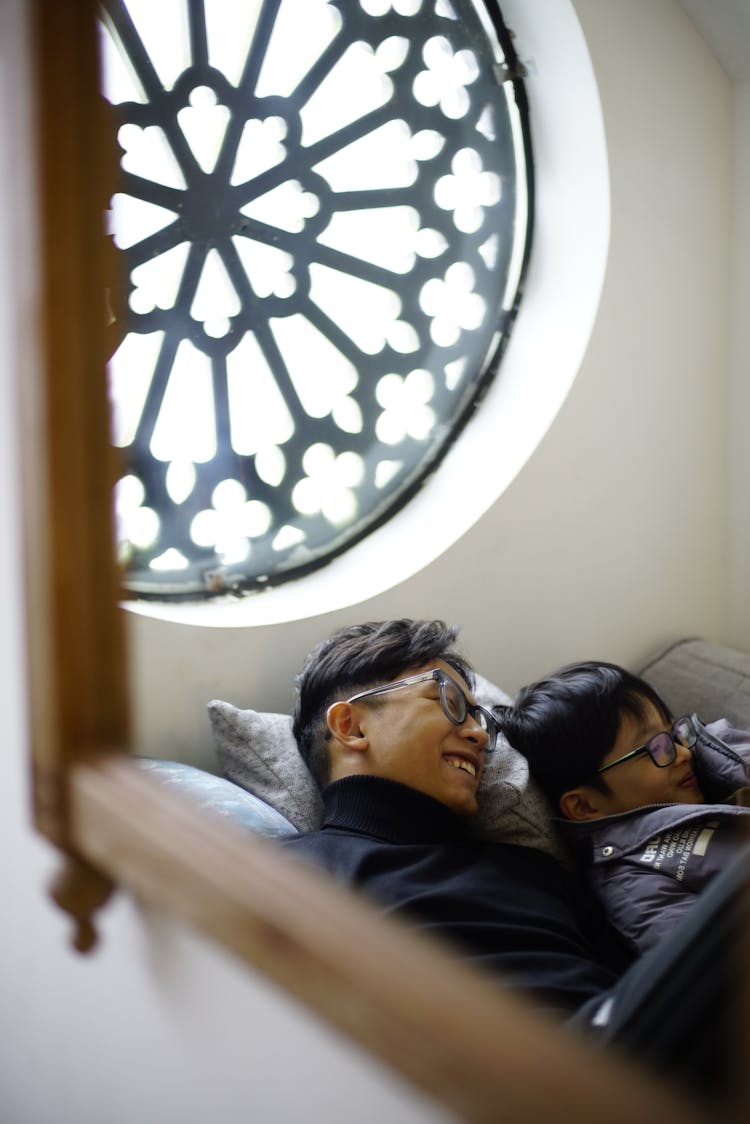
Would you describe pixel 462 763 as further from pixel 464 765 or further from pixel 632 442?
pixel 632 442

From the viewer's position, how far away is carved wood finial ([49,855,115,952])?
1181mm

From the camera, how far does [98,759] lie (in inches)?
45.3

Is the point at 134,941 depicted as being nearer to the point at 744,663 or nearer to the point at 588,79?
the point at 744,663

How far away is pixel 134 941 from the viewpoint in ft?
3.93

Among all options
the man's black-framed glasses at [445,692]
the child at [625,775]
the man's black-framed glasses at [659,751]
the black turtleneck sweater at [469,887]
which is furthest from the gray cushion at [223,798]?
the man's black-framed glasses at [659,751]

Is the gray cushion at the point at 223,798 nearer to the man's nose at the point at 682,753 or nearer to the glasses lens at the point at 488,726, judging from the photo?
the glasses lens at the point at 488,726

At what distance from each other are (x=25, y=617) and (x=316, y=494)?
1.35m

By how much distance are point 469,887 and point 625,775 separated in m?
0.46

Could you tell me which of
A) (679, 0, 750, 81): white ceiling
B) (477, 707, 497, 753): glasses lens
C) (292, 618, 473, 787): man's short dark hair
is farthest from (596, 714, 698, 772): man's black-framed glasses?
(679, 0, 750, 81): white ceiling

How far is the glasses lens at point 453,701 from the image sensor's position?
1771mm

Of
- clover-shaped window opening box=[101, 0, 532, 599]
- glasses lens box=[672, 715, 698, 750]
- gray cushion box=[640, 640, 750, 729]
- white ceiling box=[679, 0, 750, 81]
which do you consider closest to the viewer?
glasses lens box=[672, 715, 698, 750]

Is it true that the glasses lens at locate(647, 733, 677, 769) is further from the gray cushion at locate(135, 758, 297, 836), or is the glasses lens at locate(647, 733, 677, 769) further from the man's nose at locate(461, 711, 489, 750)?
the gray cushion at locate(135, 758, 297, 836)

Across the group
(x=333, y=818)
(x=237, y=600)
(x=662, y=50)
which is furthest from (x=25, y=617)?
(x=662, y=50)

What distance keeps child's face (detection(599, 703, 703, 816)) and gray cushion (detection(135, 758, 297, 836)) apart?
571mm
